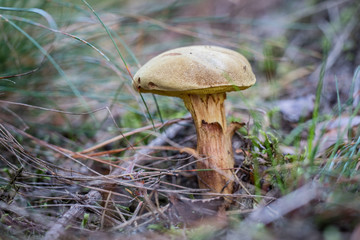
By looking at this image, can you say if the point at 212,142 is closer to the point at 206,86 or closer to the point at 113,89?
the point at 206,86

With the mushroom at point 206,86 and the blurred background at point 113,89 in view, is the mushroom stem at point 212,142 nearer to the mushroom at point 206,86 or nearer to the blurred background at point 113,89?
the mushroom at point 206,86

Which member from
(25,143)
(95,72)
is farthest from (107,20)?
(25,143)

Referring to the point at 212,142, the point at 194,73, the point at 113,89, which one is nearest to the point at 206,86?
the point at 194,73

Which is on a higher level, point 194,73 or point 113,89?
point 194,73

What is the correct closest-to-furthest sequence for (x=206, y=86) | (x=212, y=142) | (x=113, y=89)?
(x=206, y=86) < (x=212, y=142) < (x=113, y=89)

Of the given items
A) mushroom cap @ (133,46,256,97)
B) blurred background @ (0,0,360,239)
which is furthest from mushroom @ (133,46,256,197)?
blurred background @ (0,0,360,239)

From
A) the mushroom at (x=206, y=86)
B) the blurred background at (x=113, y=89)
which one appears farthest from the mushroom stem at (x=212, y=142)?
the blurred background at (x=113, y=89)

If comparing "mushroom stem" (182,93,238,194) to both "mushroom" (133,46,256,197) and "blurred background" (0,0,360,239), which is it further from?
"blurred background" (0,0,360,239)
